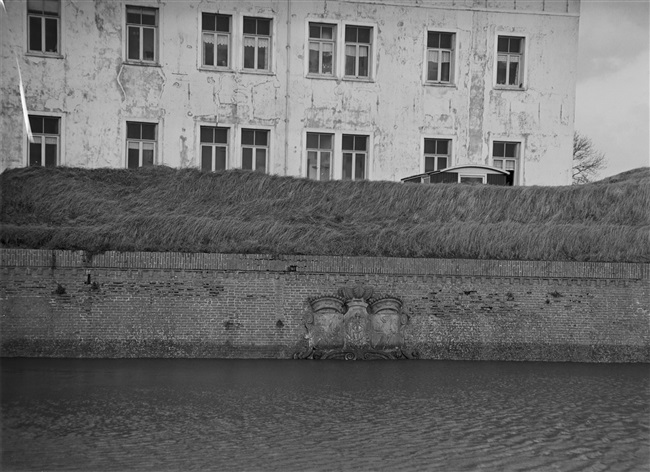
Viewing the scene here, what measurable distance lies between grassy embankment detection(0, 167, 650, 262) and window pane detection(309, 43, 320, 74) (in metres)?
7.49

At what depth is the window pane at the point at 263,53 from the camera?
28656 mm

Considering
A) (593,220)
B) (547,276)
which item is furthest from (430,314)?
(593,220)

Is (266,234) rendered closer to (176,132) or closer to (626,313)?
(626,313)

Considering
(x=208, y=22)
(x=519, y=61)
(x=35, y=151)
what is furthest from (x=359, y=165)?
(x=35, y=151)

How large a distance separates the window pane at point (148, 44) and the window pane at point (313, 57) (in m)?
5.29

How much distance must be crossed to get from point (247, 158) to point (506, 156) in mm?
9341

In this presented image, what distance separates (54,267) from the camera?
56.7 ft

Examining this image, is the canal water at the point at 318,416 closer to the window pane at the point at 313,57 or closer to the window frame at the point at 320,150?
the window frame at the point at 320,150

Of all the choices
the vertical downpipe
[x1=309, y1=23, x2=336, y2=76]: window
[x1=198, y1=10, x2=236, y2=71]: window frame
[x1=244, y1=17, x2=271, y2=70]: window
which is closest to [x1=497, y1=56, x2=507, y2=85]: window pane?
[x1=309, y1=23, x2=336, y2=76]: window

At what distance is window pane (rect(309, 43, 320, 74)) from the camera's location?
95.0ft

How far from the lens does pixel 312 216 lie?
2109 cm

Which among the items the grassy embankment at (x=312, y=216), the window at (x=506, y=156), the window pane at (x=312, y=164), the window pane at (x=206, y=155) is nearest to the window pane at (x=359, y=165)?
the window pane at (x=312, y=164)

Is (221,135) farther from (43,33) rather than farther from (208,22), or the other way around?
(43,33)

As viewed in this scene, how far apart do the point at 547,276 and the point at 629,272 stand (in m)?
1.84
